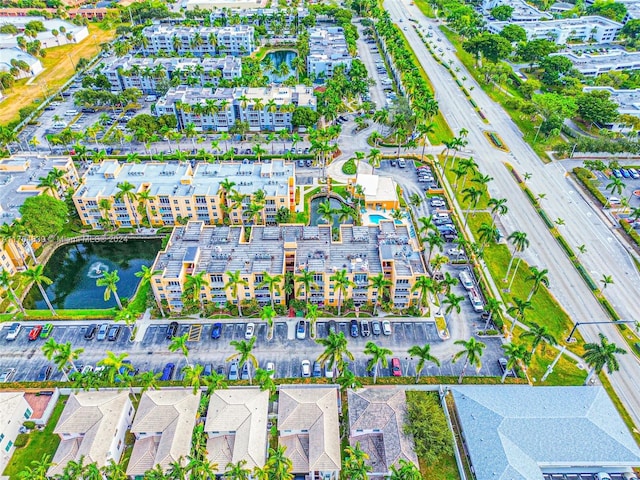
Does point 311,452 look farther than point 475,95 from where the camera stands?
No

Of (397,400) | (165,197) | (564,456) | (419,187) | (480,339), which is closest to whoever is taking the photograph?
(564,456)

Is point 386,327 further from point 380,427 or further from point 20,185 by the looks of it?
point 20,185

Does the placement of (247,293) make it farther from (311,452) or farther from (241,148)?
(241,148)

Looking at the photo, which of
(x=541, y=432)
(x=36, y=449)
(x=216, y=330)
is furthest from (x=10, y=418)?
(x=541, y=432)

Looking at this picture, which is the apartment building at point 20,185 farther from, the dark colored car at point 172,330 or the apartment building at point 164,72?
the apartment building at point 164,72

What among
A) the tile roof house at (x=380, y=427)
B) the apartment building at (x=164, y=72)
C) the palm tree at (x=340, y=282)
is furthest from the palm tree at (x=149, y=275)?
the apartment building at (x=164, y=72)

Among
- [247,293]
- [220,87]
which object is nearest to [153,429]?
[247,293]
